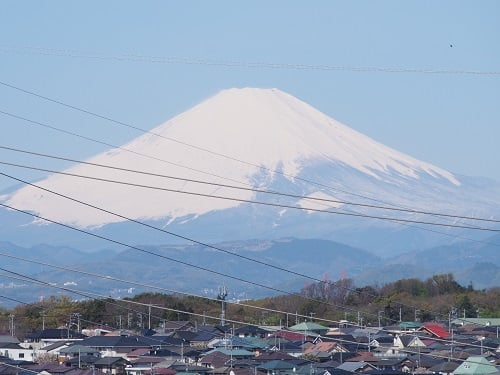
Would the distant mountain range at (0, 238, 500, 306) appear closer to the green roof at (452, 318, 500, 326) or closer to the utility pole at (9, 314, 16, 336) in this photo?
the utility pole at (9, 314, 16, 336)

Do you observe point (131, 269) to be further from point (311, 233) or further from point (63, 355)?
point (63, 355)

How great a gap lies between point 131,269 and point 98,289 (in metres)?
14.5

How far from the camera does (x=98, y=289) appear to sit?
319ft

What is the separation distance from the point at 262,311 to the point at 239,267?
294 feet

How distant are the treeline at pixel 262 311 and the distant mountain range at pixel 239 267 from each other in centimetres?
5092

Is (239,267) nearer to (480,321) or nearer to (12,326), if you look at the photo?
(480,321)

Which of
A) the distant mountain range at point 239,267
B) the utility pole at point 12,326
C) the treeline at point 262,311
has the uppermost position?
the distant mountain range at point 239,267

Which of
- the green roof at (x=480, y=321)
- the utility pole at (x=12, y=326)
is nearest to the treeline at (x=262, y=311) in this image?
the utility pole at (x=12, y=326)

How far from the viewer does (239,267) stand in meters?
123

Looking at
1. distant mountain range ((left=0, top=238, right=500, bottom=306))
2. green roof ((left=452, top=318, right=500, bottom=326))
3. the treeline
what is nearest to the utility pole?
the treeline

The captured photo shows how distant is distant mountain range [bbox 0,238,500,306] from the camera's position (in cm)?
9925

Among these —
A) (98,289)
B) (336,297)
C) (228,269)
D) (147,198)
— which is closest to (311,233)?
(147,198)

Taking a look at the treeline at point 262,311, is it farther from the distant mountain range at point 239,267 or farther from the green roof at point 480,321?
the distant mountain range at point 239,267

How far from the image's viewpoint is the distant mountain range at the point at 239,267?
9925cm
